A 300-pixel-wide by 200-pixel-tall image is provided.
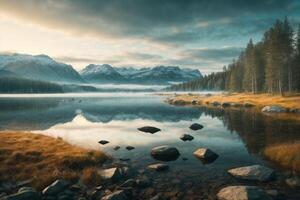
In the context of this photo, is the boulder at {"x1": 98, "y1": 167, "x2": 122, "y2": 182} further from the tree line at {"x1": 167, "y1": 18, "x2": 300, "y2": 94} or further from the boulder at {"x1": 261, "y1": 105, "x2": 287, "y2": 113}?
the tree line at {"x1": 167, "y1": 18, "x2": 300, "y2": 94}

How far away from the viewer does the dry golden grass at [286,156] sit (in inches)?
893

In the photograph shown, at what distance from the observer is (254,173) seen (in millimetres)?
20062

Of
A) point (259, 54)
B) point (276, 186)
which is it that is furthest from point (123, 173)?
point (259, 54)

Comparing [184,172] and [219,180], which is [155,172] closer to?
[184,172]

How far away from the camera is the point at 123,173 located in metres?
20.8


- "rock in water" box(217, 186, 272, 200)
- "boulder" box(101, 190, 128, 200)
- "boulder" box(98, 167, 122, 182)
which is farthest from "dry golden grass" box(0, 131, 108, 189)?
"rock in water" box(217, 186, 272, 200)

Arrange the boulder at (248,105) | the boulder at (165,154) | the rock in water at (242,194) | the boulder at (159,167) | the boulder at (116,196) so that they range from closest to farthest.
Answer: the rock in water at (242,194) < the boulder at (116,196) < the boulder at (159,167) < the boulder at (165,154) < the boulder at (248,105)

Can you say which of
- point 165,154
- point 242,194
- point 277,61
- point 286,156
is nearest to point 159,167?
point 165,154

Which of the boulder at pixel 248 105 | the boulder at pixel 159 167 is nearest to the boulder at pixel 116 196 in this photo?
the boulder at pixel 159 167

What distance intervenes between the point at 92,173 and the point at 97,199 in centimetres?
356

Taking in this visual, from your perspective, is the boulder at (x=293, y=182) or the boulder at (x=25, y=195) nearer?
the boulder at (x=25, y=195)

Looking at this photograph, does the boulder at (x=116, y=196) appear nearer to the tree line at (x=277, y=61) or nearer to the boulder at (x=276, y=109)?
the boulder at (x=276, y=109)

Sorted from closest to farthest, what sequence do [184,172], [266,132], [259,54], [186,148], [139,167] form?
[184,172] → [139,167] → [186,148] → [266,132] → [259,54]

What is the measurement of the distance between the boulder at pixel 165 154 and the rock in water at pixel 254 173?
679 cm
